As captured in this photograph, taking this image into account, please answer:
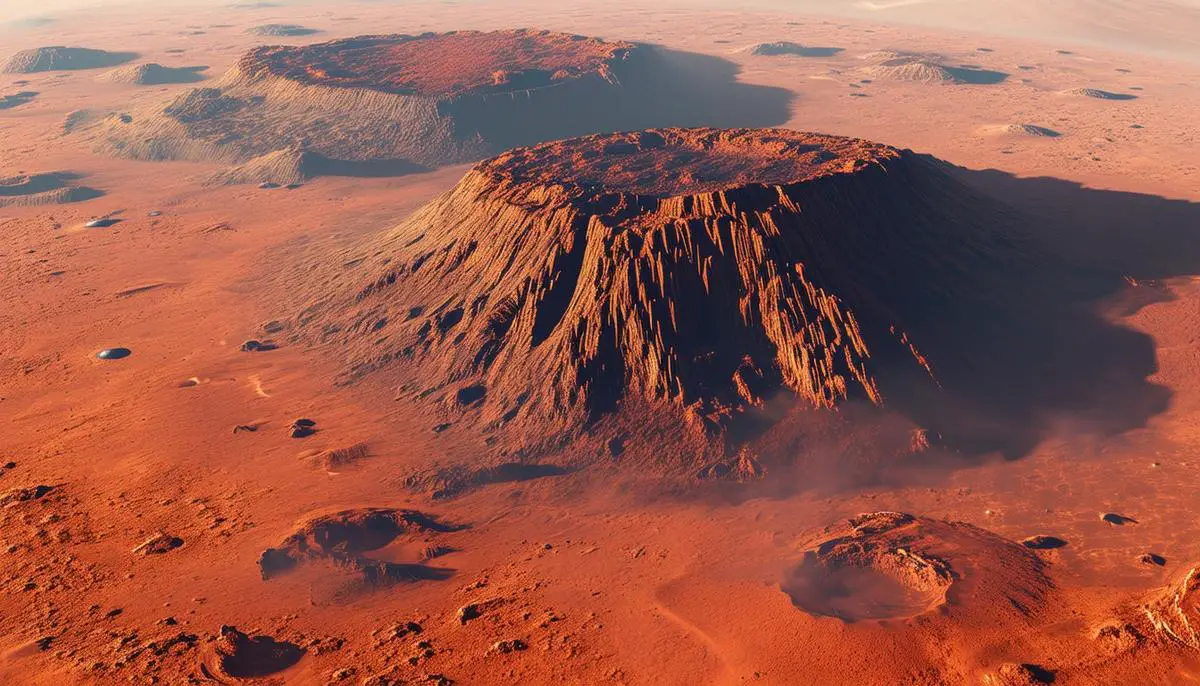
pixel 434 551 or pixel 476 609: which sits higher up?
pixel 476 609

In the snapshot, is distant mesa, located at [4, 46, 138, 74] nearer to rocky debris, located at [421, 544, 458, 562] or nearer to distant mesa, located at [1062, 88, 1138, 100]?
rocky debris, located at [421, 544, 458, 562]

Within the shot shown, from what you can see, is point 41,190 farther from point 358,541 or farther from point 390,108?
point 358,541

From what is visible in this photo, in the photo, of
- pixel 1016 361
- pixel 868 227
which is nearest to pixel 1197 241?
pixel 1016 361

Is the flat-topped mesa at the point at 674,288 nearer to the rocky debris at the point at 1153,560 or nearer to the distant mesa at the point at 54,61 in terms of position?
the rocky debris at the point at 1153,560

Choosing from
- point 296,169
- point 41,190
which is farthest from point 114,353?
point 41,190

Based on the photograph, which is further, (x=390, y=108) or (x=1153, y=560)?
(x=390, y=108)

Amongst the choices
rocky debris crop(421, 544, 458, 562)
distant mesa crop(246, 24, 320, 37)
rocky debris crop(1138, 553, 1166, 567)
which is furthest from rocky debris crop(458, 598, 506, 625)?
distant mesa crop(246, 24, 320, 37)

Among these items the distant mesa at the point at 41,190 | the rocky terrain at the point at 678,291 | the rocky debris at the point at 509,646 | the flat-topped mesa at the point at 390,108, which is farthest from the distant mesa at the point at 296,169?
the rocky debris at the point at 509,646
